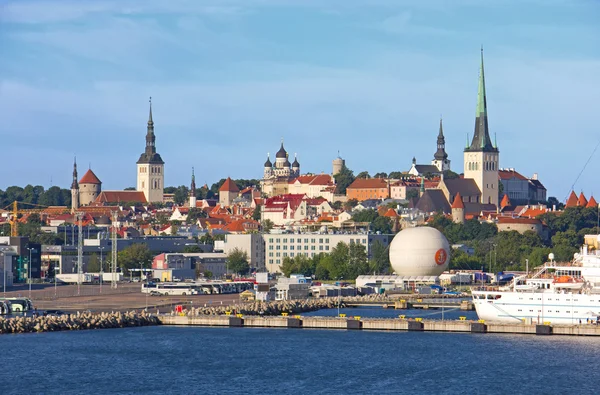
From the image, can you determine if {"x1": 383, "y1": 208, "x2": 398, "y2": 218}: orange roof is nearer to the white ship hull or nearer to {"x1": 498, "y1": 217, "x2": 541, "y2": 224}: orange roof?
{"x1": 498, "y1": 217, "x2": 541, "y2": 224}: orange roof

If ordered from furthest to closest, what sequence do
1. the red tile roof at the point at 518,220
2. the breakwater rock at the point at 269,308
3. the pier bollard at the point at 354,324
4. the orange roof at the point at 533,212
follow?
1. the orange roof at the point at 533,212
2. the red tile roof at the point at 518,220
3. the breakwater rock at the point at 269,308
4. the pier bollard at the point at 354,324

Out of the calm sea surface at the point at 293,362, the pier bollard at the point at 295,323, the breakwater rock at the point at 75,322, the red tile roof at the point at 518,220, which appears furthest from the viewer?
the red tile roof at the point at 518,220

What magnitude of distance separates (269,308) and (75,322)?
15.0 m

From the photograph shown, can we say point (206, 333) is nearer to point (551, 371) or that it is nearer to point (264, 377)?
point (264, 377)


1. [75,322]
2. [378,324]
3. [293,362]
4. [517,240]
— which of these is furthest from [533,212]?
[293,362]

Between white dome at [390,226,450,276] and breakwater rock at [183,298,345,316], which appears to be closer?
breakwater rock at [183,298,345,316]

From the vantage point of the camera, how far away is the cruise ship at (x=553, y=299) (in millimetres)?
72875

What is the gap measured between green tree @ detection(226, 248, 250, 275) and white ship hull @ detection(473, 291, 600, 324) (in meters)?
62.1

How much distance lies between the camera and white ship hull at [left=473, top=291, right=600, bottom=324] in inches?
2867

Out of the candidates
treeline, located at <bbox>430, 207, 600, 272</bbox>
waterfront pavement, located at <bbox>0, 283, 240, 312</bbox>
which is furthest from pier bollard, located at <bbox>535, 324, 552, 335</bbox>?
treeline, located at <bbox>430, 207, 600, 272</bbox>

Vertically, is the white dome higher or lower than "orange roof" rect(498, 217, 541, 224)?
lower

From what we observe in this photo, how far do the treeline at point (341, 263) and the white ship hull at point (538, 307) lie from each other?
52.5 meters

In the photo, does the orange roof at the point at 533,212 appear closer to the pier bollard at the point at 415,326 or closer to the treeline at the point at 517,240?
the treeline at the point at 517,240

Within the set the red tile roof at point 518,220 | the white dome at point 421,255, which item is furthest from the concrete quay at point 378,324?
the red tile roof at point 518,220
